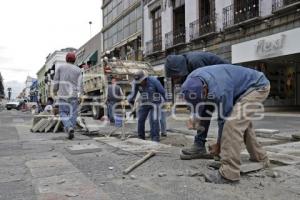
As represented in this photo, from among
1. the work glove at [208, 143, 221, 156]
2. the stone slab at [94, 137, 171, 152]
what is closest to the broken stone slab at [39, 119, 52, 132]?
the stone slab at [94, 137, 171, 152]

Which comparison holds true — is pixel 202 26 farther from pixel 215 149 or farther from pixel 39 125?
pixel 215 149

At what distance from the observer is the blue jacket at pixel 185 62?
516 cm

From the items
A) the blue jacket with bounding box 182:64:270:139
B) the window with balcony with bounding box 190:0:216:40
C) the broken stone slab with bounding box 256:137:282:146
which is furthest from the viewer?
the window with balcony with bounding box 190:0:216:40

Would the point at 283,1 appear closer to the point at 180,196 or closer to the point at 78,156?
the point at 78,156

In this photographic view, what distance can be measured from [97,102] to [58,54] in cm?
4309

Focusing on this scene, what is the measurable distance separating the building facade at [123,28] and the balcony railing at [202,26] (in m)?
8.08

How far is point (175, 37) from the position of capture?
24891 mm

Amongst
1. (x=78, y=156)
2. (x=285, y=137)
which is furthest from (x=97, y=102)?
(x=78, y=156)

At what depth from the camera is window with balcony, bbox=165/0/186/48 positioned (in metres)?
24.4

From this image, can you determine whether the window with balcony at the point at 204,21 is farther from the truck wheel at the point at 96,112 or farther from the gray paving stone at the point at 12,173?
the gray paving stone at the point at 12,173

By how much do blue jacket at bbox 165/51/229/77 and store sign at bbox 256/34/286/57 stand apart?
11.4 m

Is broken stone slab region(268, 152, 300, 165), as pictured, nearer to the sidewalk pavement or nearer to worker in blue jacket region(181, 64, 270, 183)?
the sidewalk pavement

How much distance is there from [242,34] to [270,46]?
1.97m

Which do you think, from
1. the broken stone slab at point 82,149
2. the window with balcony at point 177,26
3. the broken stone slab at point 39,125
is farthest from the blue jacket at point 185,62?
the window with balcony at point 177,26
